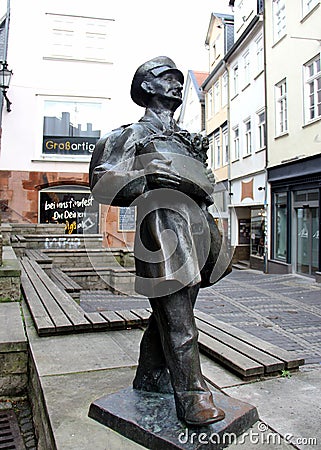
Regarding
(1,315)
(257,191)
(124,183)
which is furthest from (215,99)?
(124,183)

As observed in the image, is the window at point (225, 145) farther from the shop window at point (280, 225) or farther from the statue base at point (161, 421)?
the statue base at point (161, 421)

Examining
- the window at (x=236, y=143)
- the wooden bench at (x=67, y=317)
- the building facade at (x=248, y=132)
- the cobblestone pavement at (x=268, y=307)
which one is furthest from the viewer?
the window at (x=236, y=143)

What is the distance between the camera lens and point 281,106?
645 inches

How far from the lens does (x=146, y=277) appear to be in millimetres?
2324

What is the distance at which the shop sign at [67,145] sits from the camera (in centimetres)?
1753

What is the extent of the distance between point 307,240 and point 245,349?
11764 millimetres

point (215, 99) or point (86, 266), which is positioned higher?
point (215, 99)

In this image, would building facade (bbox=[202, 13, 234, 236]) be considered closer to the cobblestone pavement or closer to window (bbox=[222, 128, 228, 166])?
window (bbox=[222, 128, 228, 166])

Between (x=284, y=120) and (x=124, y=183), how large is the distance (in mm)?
15001

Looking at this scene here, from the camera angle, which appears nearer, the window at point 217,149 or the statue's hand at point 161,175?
the statue's hand at point 161,175

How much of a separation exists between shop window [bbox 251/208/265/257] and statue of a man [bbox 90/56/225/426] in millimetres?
15541

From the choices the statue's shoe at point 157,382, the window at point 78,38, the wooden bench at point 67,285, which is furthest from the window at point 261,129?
the statue's shoe at point 157,382

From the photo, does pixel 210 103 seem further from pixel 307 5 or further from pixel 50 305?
pixel 50 305

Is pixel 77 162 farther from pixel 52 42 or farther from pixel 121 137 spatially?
pixel 121 137
